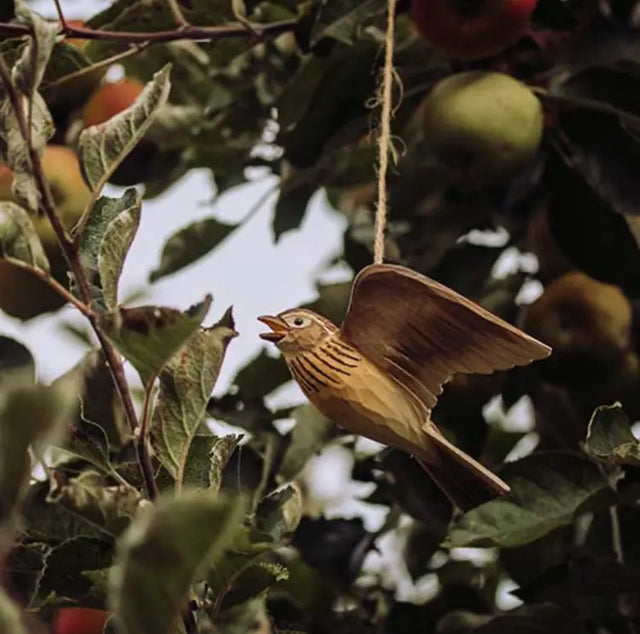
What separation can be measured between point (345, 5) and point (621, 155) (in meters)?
0.24

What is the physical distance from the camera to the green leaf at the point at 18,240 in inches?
22.7

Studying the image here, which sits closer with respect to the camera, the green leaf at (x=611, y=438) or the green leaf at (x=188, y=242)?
the green leaf at (x=611, y=438)

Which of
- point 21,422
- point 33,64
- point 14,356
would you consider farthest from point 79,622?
point 21,422

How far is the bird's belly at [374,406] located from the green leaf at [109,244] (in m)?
0.10

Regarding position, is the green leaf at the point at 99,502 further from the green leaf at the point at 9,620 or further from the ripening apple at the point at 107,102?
the ripening apple at the point at 107,102

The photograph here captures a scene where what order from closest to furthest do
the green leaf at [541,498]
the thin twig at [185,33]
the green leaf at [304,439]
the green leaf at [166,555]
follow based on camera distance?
the green leaf at [166,555], the green leaf at [541,498], the thin twig at [185,33], the green leaf at [304,439]

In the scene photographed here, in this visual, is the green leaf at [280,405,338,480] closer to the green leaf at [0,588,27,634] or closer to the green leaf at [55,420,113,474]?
the green leaf at [55,420,113,474]


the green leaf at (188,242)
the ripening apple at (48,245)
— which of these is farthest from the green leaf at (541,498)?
the green leaf at (188,242)

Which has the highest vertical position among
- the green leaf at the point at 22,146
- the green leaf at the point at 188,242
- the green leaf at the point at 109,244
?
the green leaf at the point at 22,146

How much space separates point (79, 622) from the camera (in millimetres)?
827

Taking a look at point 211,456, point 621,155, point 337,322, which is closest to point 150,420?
point 211,456

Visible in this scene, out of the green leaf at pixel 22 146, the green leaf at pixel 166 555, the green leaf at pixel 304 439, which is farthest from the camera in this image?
the green leaf at pixel 304 439

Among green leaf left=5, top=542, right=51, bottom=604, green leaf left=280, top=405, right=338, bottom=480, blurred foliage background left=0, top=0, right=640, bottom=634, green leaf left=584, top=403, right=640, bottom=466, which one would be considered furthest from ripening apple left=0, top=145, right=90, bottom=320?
green leaf left=584, top=403, right=640, bottom=466

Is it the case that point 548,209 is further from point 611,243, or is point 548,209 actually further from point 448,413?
point 448,413
